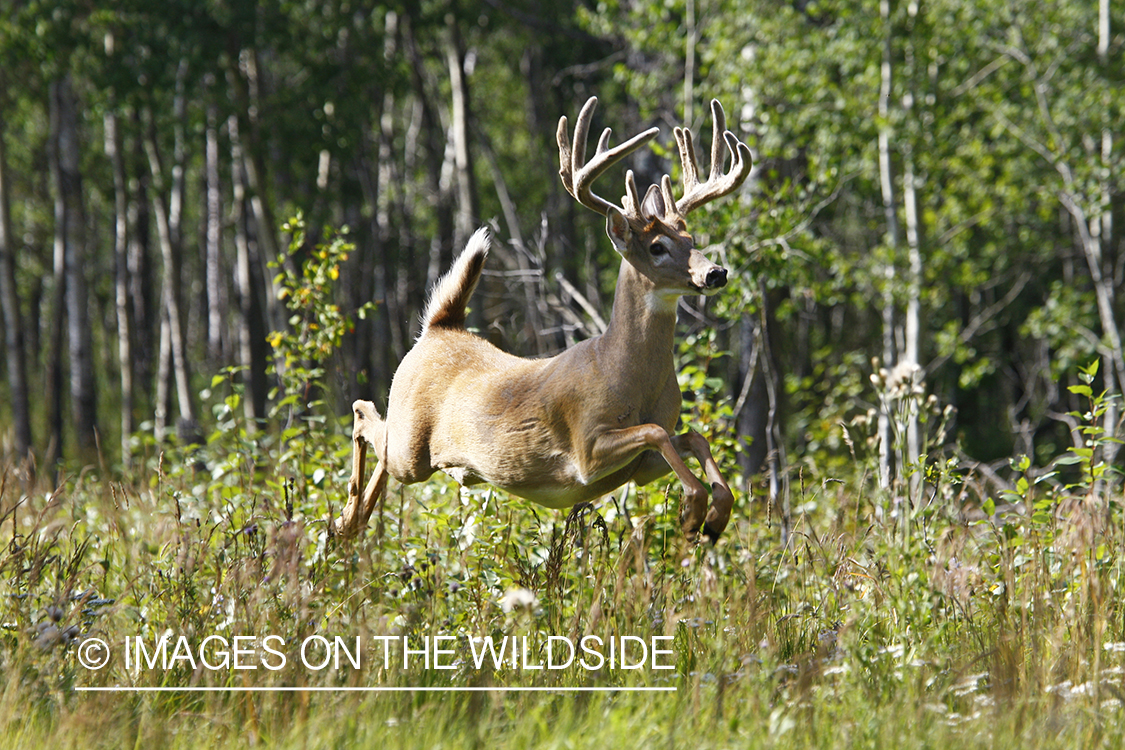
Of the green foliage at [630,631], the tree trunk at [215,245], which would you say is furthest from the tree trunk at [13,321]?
the green foliage at [630,631]

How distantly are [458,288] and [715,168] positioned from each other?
1.44 m

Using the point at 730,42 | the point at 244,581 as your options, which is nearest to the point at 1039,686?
the point at 244,581

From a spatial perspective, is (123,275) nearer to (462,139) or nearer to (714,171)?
(462,139)

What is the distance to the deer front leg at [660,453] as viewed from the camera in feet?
11.3

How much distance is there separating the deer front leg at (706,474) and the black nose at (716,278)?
585 millimetres

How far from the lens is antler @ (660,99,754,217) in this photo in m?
4.02

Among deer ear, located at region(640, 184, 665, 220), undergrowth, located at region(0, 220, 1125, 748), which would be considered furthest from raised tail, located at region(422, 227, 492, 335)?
deer ear, located at region(640, 184, 665, 220)

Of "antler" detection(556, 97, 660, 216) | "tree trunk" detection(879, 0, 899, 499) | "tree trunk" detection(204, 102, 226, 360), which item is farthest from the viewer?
"tree trunk" detection(204, 102, 226, 360)

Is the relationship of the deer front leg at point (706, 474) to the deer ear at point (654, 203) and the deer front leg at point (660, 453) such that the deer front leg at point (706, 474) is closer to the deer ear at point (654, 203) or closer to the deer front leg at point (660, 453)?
the deer front leg at point (660, 453)

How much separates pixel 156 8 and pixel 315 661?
10.9m

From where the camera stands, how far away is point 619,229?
3.80 metres

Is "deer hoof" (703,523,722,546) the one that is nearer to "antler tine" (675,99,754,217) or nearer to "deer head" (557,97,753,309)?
"deer head" (557,97,753,309)

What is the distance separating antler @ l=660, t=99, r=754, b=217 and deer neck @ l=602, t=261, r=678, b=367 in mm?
432

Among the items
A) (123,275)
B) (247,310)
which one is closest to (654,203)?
(247,310)
